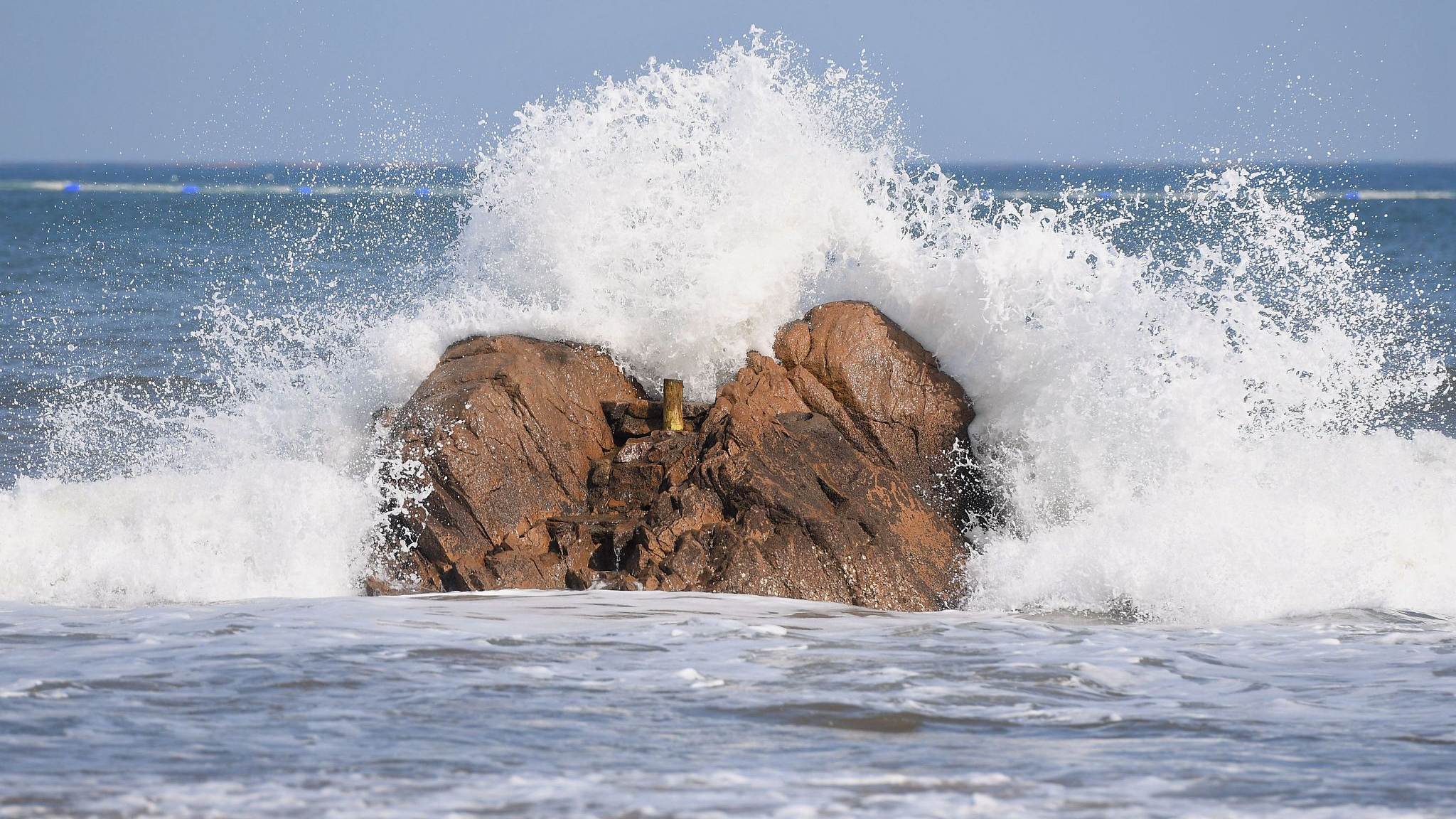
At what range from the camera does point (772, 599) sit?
5.20 metres

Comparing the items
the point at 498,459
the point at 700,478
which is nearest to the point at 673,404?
the point at 700,478

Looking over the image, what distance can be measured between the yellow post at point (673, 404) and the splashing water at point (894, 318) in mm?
286

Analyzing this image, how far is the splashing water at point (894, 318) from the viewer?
18.1 feet

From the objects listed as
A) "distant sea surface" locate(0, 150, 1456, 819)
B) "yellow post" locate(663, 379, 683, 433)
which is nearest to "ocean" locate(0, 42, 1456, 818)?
"distant sea surface" locate(0, 150, 1456, 819)

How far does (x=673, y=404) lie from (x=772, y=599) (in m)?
1.03

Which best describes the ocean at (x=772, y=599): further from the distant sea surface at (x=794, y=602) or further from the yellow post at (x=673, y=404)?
the yellow post at (x=673, y=404)

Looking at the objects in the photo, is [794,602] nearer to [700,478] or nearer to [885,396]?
[700,478]

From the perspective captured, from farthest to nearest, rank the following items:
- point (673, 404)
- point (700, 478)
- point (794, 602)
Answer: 1. point (673, 404)
2. point (700, 478)
3. point (794, 602)

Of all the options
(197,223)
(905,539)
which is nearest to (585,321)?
(905,539)

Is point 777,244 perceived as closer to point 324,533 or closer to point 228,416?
point 324,533

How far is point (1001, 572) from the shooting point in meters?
5.48

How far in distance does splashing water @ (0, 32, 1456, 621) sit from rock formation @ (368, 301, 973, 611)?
9.0 inches

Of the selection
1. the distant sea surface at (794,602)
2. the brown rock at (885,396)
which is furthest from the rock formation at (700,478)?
the distant sea surface at (794,602)

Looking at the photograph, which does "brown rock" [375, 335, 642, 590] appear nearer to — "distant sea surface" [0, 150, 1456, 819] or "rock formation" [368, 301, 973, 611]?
"rock formation" [368, 301, 973, 611]
